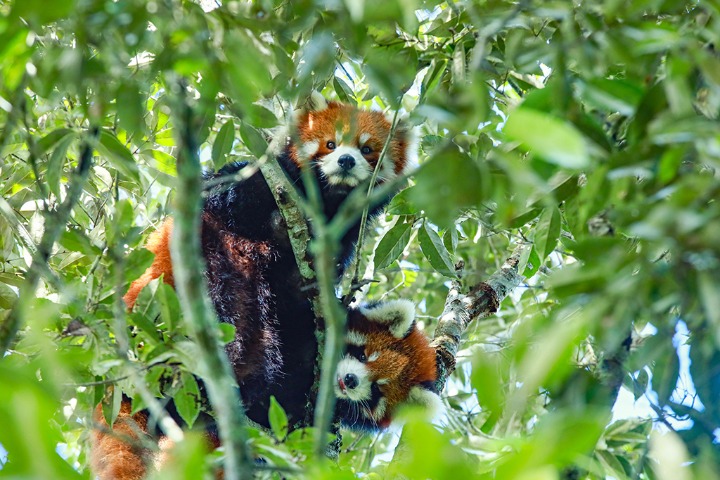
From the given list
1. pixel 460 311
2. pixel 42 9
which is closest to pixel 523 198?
pixel 42 9

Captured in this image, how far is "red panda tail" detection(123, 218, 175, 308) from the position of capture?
411cm

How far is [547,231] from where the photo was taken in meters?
2.59

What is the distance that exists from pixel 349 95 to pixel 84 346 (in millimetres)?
2196

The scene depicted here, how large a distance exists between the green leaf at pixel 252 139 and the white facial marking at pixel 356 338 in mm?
2005

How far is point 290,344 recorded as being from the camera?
14.7ft

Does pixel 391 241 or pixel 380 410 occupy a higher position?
pixel 391 241

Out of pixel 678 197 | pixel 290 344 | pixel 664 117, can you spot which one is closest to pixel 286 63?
pixel 664 117

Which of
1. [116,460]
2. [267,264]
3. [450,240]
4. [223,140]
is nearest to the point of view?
[223,140]

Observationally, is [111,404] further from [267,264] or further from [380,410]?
[380,410]

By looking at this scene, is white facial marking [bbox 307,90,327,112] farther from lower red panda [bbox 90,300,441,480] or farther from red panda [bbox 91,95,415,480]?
lower red panda [bbox 90,300,441,480]

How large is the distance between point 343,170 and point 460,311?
1.17 meters

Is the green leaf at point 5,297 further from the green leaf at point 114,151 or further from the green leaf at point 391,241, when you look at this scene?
the green leaf at point 391,241

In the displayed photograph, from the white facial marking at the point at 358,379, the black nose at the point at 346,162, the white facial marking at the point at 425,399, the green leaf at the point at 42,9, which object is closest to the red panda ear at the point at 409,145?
the black nose at the point at 346,162

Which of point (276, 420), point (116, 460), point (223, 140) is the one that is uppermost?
point (223, 140)
